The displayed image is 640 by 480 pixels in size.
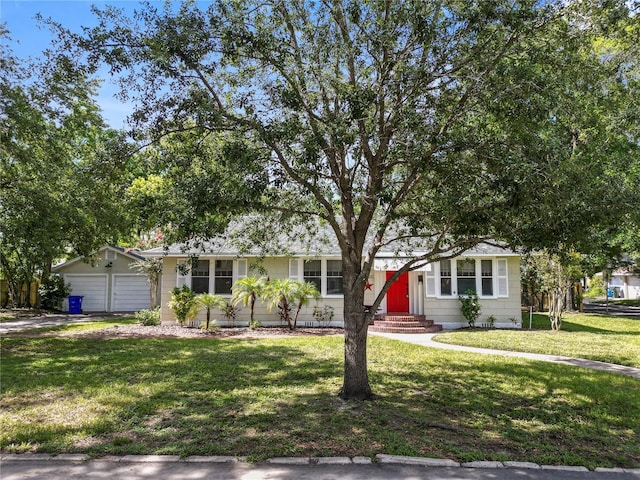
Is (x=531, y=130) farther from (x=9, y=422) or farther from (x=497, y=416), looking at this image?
(x=9, y=422)

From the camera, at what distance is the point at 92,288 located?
24.0 m

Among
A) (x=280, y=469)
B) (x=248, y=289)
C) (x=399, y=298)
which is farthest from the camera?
(x=399, y=298)

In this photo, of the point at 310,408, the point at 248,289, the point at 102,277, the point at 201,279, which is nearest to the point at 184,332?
the point at 248,289

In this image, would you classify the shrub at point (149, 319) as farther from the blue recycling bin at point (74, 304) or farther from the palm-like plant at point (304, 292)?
the blue recycling bin at point (74, 304)

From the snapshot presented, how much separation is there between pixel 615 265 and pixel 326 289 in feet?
62.3

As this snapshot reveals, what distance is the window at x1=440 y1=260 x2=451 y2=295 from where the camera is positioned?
16.5 m

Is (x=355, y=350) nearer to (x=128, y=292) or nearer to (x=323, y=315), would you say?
(x=323, y=315)

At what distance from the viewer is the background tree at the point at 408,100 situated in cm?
550

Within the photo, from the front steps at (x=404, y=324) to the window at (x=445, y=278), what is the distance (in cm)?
134

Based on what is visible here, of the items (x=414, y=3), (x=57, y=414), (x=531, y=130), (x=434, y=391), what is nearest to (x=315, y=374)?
(x=434, y=391)

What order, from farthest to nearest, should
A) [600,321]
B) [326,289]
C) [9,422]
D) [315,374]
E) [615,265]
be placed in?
1. [615,265]
2. [600,321]
3. [326,289]
4. [315,374]
5. [9,422]

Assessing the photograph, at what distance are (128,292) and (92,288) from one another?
6.22ft

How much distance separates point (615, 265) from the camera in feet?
83.2

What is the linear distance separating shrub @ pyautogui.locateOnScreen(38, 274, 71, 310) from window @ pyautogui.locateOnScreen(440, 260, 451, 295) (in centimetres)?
1952
